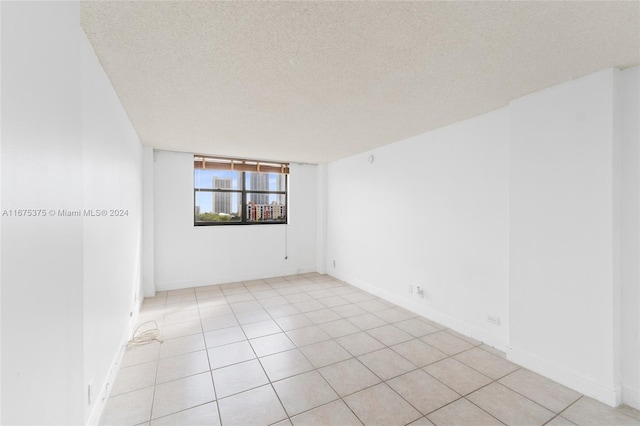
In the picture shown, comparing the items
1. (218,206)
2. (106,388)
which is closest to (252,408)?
(106,388)

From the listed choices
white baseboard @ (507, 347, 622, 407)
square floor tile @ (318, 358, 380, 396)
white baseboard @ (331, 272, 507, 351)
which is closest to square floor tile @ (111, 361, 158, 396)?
square floor tile @ (318, 358, 380, 396)

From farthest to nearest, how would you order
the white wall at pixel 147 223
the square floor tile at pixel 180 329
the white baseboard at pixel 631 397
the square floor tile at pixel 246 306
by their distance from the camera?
the white wall at pixel 147 223 → the square floor tile at pixel 246 306 → the square floor tile at pixel 180 329 → the white baseboard at pixel 631 397

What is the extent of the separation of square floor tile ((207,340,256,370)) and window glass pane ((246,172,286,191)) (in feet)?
10.8

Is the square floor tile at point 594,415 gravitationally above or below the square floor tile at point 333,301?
below

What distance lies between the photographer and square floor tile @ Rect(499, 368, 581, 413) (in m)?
1.93

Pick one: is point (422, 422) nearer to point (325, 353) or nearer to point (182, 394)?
point (325, 353)

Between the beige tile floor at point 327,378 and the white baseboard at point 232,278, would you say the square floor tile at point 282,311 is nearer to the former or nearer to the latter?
the beige tile floor at point 327,378

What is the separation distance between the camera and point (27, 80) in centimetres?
95

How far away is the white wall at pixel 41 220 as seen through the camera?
0.87m

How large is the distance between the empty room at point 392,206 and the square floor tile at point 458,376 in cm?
2

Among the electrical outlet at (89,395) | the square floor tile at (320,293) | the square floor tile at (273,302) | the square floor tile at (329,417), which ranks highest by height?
the electrical outlet at (89,395)

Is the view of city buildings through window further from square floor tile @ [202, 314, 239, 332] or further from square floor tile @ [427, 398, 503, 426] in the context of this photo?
square floor tile @ [427, 398, 503, 426]

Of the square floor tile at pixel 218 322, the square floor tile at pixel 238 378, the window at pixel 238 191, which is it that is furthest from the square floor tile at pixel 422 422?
the window at pixel 238 191

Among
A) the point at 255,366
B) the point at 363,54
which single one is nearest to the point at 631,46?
the point at 363,54
